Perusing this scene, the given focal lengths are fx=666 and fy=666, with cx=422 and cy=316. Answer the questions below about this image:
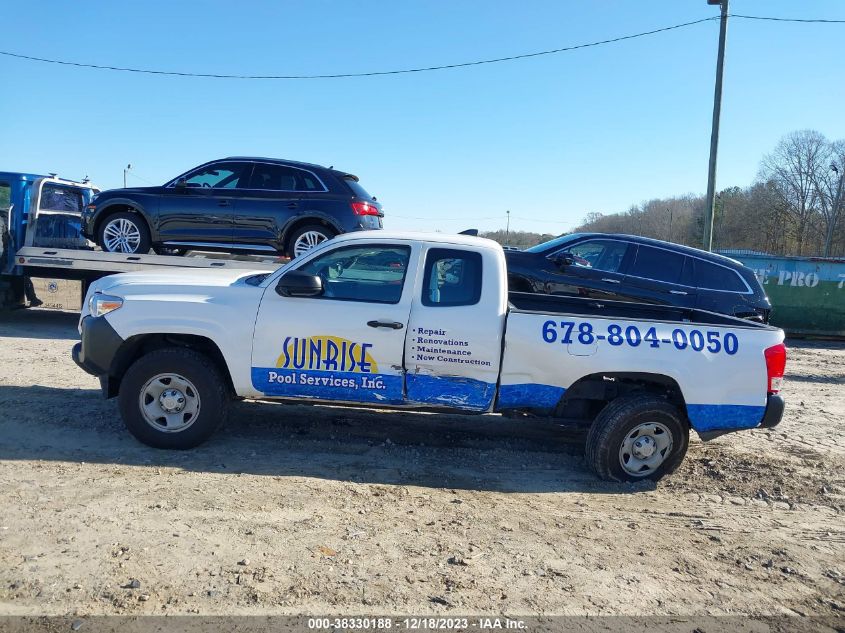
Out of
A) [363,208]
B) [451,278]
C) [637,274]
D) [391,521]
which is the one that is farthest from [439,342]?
[637,274]

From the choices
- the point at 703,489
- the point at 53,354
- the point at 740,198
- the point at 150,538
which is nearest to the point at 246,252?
the point at 53,354

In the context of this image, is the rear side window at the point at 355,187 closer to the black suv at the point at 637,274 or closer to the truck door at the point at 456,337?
the black suv at the point at 637,274

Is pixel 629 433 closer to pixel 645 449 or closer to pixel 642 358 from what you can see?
pixel 645 449

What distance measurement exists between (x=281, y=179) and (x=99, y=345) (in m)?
4.85

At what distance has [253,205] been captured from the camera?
9.55m

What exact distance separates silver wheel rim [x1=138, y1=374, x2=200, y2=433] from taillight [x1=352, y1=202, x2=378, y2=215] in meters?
4.60

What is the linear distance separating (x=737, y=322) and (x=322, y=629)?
4.24m

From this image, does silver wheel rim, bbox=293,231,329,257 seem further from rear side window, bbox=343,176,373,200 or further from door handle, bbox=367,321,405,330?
door handle, bbox=367,321,405,330

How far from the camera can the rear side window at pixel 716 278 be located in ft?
31.9

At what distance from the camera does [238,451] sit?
18.3 feet

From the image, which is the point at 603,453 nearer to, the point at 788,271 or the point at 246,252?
Answer: the point at 246,252

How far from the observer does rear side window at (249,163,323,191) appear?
959 cm

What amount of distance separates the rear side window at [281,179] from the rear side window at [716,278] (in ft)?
18.8

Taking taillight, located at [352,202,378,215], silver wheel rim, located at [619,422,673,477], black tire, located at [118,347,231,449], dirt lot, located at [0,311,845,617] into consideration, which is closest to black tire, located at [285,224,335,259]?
taillight, located at [352,202,378,215]
